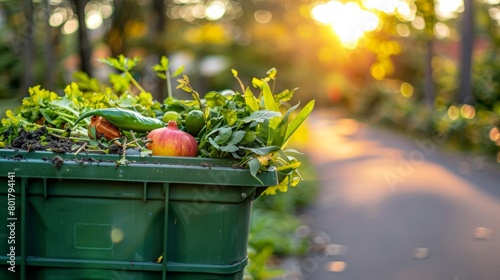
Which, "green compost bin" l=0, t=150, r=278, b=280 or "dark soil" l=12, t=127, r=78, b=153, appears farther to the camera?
"dark soil" l=12, t=127, r=78, b=153

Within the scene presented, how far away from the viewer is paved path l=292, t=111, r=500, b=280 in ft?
21.7

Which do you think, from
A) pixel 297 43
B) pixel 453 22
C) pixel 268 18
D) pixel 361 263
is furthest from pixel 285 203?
pixel 297 43

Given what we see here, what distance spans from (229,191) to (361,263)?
3.83 metres

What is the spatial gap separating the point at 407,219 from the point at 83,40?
526 cm

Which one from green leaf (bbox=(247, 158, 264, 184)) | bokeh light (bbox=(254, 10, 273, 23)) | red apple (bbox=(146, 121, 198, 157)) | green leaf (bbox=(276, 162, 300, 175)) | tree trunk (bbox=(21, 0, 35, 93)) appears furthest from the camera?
bokeh light (bbox=(254, 10, 273, 23))

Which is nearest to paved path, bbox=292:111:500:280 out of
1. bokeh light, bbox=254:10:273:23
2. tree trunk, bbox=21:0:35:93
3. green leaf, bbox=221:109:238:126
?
green leaf, bbox=221:109:238:126

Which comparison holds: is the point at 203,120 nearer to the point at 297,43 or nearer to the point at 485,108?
the point at 485,108

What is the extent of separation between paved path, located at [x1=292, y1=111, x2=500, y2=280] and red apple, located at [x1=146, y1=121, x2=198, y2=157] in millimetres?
3238

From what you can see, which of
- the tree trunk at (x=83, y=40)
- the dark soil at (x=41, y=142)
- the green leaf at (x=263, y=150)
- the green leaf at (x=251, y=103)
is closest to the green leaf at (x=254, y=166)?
the green leaf at (x=263, y=150)

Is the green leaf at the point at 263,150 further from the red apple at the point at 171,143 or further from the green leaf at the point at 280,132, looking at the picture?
the red apple at the point at 171,143

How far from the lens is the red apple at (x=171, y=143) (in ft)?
11.2

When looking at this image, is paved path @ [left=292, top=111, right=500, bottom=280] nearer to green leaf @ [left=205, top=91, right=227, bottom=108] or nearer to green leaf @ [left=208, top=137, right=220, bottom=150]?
green leaf @ [left=205, top=91, right=227, bottom=108]

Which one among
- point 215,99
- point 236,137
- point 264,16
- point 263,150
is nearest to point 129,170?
point 236,137

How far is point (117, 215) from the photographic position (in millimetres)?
3293
